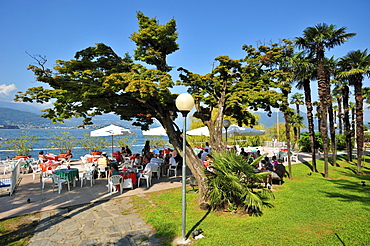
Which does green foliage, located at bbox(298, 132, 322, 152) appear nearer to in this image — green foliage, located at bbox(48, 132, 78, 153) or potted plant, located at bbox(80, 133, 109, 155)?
potted plant, located at bbox(80, 133, 109, 155)

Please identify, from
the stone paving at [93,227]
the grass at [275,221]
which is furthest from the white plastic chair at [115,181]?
the stone paving at [93,227]

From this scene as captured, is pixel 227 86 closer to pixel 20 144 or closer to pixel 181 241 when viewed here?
pixel 181 241

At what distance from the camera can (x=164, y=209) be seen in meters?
7.30

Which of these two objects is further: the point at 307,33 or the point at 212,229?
the point at 307,33

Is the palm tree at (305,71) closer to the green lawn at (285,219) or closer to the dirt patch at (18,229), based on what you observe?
the green lawn at (285,219)

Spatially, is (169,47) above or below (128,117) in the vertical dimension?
above

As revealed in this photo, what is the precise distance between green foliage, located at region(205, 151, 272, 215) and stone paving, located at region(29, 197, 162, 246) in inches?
86.1

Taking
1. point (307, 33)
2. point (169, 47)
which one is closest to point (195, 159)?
point (169, 47)

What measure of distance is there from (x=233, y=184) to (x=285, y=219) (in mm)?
1583

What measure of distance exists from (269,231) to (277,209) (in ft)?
6.23

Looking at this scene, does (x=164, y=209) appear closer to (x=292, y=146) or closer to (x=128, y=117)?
(x=128, y=117)

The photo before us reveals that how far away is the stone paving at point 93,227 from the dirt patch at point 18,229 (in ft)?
0.49

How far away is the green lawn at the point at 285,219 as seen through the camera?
5.10m

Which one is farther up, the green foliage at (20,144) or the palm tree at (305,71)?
the palm tree at (305,71)
